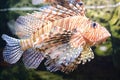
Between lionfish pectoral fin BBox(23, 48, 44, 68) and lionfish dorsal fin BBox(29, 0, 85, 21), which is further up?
lionfish dorsal fin BBox(29, 0, 85, 21)

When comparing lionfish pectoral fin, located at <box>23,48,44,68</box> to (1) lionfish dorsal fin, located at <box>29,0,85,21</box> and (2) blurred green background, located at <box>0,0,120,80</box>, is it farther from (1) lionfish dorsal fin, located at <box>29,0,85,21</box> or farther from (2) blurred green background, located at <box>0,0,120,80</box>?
(1) lionfish dorsal fin, located at <box>29,0,85,21</box>

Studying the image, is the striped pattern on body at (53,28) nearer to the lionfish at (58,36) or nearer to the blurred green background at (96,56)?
the lionfish at (58,36)

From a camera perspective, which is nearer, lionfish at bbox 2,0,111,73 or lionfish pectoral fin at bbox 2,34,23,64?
lionfish at bbox 2,0,111,73

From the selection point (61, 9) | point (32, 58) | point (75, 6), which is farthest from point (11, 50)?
point (75, 6)

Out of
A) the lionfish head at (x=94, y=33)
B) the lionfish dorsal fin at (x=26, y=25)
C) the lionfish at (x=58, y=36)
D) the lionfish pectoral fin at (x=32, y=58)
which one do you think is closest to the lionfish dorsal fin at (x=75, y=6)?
the lionfish at (x=58, y=36)

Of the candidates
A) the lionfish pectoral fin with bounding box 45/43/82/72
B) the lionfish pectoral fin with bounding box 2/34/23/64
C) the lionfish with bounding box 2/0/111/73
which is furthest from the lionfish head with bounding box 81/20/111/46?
the lionfish pectoral fin with bounding box 2/34/23/64

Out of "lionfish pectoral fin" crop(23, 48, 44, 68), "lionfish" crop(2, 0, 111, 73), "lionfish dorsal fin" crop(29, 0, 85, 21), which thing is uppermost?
"lionfish dorsal fin" crop(29, 0, 85, 21)

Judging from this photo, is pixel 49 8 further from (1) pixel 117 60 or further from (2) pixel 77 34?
(1) pixel 117 60

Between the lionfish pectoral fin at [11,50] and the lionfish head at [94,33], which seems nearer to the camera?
the lionfish head at [94,33]
